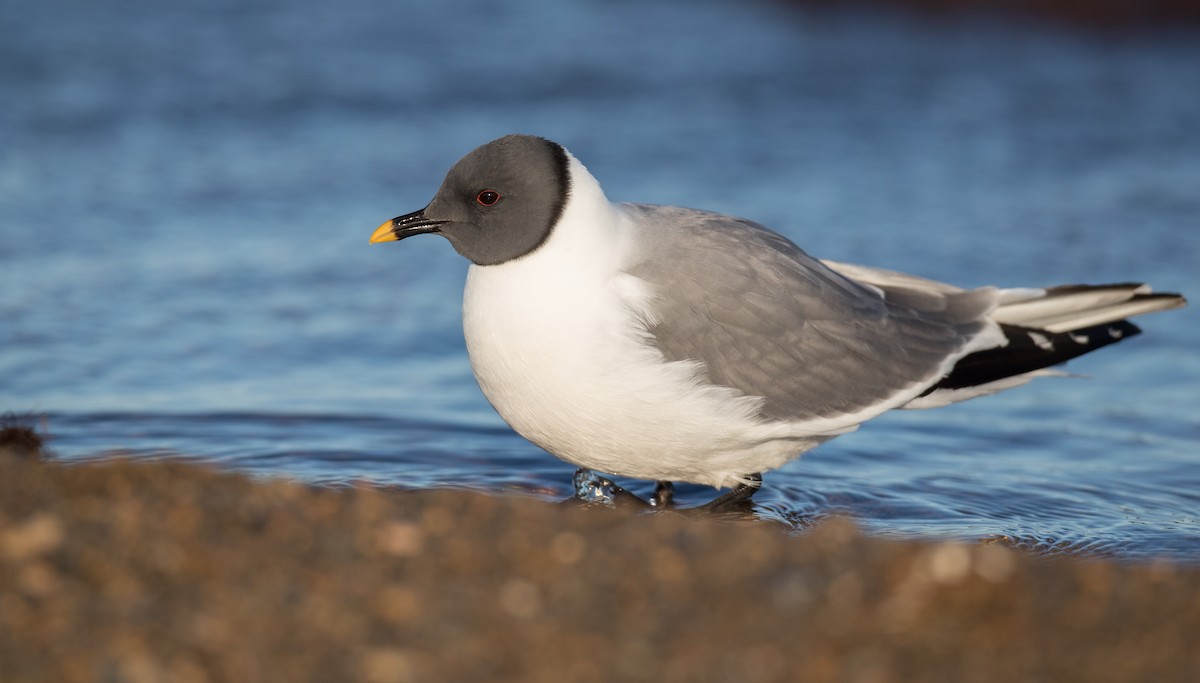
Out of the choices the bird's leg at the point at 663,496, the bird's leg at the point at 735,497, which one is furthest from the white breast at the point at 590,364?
the bird's leg at the point at 663,496

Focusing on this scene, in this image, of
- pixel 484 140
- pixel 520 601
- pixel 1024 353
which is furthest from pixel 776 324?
pixel 484 140

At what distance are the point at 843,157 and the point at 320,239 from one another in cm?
436

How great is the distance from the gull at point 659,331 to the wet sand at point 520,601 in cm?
136

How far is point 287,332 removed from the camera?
26.9ft

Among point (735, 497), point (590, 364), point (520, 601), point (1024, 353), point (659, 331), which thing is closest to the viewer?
point (520, 601)

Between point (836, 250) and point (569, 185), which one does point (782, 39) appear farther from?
point (569, 185)

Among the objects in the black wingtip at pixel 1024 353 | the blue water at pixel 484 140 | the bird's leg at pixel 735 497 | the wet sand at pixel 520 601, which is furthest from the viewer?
the blue water at pixel 484 140

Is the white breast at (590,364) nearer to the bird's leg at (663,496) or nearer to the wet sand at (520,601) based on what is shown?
the bird's leg at (663,496)

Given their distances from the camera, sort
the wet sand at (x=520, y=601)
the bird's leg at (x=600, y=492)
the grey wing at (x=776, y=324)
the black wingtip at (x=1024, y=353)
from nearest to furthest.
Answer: the wet sand at (x=520, y=601) → the grey wing at (x=776, y=324) → the black wingtip at (x=1024, y=353) → the bird's leg at (x=600, y=492)

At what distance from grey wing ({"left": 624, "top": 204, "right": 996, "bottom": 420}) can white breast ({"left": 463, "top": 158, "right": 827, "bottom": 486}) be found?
0.09 metres

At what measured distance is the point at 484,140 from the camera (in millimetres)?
11414

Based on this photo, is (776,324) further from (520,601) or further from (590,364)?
(520,601)

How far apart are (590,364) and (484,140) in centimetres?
657

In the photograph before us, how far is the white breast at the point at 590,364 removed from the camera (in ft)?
16.9
